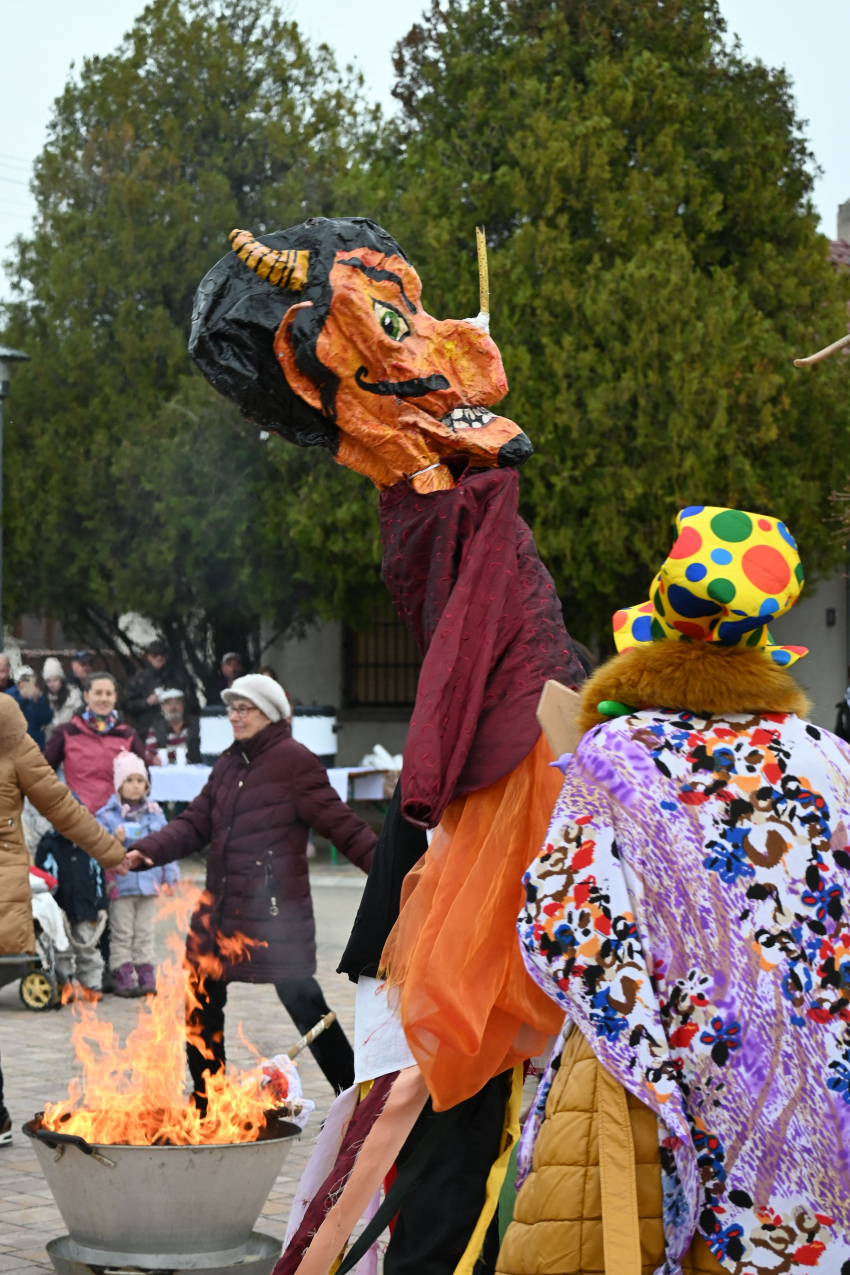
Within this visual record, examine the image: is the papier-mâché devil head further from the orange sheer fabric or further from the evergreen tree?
the evergreen tree

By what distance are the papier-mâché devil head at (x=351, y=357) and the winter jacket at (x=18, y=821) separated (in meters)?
2.35

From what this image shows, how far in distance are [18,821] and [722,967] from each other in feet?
13.8

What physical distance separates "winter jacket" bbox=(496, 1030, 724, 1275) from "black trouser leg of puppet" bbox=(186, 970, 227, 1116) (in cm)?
298

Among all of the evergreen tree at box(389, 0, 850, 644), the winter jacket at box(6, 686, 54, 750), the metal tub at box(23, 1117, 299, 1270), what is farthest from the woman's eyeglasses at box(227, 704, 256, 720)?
the evergreen tree at box(389, 0, 850, 644)

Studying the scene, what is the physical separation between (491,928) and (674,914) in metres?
0.88

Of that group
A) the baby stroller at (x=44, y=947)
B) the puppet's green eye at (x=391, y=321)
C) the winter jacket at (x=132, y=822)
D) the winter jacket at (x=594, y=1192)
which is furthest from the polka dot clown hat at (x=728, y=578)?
the winter jacket at (x=132, y=822)

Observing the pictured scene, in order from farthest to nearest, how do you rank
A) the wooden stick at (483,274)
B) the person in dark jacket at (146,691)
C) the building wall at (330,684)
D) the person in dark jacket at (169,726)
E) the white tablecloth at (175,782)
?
the building wall at (330,684) → the person in dark jacket at (146,691) → the person in dark jacket at (169,726) → the white tablecloth at (175,782) → the wooden stick at (483,274)

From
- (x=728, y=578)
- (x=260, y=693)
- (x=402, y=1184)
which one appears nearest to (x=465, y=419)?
(x=728, y=578)

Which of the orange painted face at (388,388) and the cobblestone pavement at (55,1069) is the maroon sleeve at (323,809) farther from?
the orange painted face at (388,388)

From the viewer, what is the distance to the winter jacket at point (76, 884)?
947 centimetres

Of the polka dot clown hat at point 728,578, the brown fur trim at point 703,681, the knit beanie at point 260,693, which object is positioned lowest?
the knit beanie at point 260,693

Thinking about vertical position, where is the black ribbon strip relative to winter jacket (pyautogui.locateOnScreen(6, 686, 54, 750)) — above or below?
above

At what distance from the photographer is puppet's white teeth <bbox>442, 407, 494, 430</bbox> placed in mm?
3797

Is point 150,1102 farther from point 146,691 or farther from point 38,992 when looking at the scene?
point 146,691
